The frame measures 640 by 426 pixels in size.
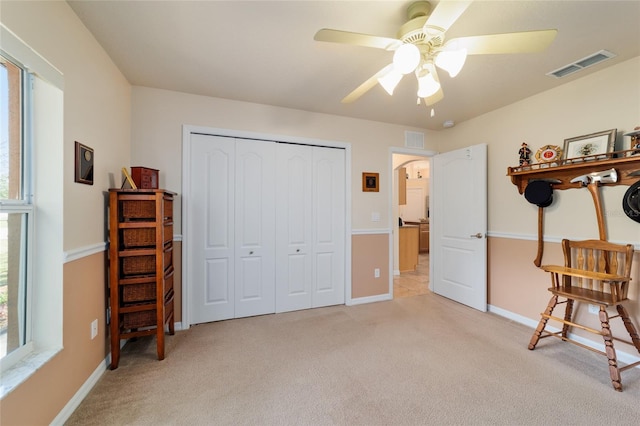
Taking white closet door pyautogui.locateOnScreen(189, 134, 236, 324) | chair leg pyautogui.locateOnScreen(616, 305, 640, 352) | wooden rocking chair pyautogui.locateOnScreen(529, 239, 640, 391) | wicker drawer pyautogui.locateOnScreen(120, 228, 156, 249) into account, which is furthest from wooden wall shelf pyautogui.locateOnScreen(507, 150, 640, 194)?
wicker drawer pyautogui.locateOnScreen(120, 228, 156, 249)

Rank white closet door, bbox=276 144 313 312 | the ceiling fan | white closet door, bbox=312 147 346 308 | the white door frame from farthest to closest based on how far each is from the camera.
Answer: white closet door, bbox=312 147 346 308, white closet door, bbox=276 144 313 312, the white door frame, the ceiling fan

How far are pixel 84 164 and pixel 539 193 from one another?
3706 mm

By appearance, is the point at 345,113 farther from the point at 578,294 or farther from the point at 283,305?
the point at 578,294

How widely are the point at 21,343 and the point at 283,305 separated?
7.01 feet

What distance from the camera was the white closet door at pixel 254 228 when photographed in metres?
2.96

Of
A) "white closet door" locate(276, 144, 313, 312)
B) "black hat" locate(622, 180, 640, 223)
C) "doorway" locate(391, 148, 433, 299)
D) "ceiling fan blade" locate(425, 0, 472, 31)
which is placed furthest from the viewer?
"doorway" locate(391, 148, 433, 299)

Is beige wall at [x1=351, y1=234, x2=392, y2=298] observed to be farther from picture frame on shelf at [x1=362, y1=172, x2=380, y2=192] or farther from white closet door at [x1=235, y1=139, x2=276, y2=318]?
white closet door at [x1=235, y1=139, x2=276, y2=318]

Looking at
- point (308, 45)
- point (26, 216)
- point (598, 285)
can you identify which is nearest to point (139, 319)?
point (26, 216)

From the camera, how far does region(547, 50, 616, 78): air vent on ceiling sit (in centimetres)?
203

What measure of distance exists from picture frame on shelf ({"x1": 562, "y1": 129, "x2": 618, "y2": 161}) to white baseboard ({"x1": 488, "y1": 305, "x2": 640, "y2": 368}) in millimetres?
1566

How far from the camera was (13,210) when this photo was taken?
1.31 m

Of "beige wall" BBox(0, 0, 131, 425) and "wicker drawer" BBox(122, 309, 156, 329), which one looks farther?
"wicker drawer" BBox(122, 309, 156, 329)

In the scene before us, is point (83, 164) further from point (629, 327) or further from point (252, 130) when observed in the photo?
point (629, 327)

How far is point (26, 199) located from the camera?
1.42 m
